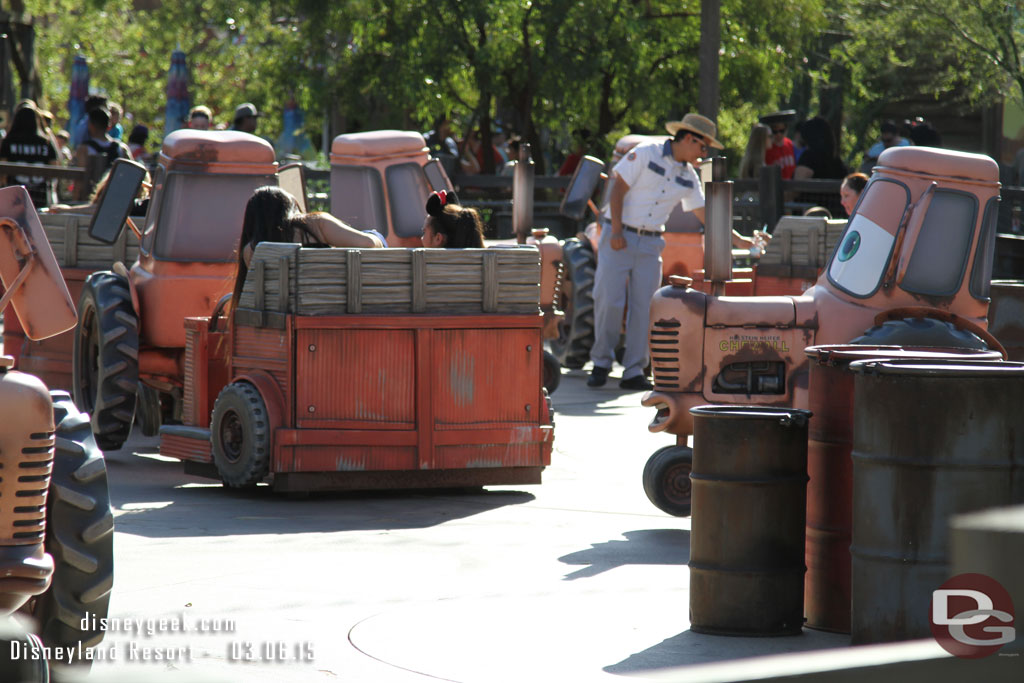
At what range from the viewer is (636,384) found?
13984 millimetres

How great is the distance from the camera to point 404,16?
77.1 feet

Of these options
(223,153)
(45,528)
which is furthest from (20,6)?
(45,528)

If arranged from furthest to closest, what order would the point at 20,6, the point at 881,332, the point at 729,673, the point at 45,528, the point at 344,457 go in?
1. the point at 20,6
2. the point at 344,457
3. the point at 881,332
4. the point at 45,528
5. the point at 729,673

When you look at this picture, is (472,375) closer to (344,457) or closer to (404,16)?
(344,457)

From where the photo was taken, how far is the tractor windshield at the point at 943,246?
767cm

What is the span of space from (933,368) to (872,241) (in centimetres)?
293

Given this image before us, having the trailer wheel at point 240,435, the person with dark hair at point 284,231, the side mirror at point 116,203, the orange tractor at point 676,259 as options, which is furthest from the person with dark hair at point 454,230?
the orange tractor at point 676,259

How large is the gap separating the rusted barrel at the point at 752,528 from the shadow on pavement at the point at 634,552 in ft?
3.46

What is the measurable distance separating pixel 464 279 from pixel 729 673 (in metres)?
6.55

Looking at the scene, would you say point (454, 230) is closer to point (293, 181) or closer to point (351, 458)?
point (351, 458)

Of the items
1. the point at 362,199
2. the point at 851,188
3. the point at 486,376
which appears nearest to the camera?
the point at 486,376

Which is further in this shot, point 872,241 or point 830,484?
point 872,241

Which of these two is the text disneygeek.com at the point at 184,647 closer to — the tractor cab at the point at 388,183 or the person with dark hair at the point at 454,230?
the person with dark hair at the point at 454,230

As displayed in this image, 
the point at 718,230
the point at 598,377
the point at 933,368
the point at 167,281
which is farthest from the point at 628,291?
the point at 933,368
